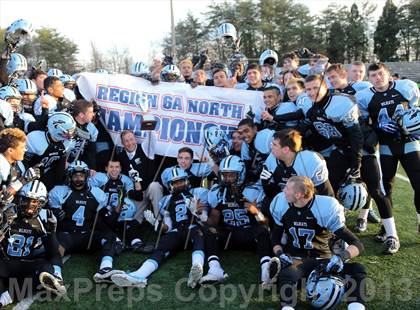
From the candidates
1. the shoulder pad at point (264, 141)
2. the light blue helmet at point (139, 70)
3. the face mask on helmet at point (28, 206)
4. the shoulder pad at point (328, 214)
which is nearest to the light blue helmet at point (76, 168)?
the face mask on helmet at point (28, 206)

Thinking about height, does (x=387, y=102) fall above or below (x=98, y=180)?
above

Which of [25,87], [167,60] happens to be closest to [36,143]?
[25,87]

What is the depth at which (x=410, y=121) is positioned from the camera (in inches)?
183

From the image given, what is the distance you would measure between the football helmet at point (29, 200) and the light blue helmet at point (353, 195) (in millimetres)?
2980

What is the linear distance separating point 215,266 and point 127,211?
152cm

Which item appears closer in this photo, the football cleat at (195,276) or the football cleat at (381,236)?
the football cleat at (195,276)

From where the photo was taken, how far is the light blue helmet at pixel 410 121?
183 inches

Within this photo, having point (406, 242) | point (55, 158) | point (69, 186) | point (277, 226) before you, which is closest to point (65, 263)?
point (69, 186)

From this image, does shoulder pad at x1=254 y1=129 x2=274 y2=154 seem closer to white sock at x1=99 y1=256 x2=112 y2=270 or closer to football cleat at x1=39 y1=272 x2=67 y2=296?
white sock at x1=99 y1=256 x2=112 y2=270

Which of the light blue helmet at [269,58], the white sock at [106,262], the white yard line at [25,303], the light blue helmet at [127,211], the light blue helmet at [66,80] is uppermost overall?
the light blue helmet at [269,58]

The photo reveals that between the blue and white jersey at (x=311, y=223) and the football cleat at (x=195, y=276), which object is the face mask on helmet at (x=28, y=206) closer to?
the football cleat at (x=195, y=276)

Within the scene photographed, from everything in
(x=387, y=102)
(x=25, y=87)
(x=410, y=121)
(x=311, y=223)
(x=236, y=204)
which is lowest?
(x=236, y=204)

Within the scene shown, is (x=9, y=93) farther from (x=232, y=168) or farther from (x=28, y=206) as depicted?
(x=232, y=168)

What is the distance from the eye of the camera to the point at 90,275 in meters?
4.43
